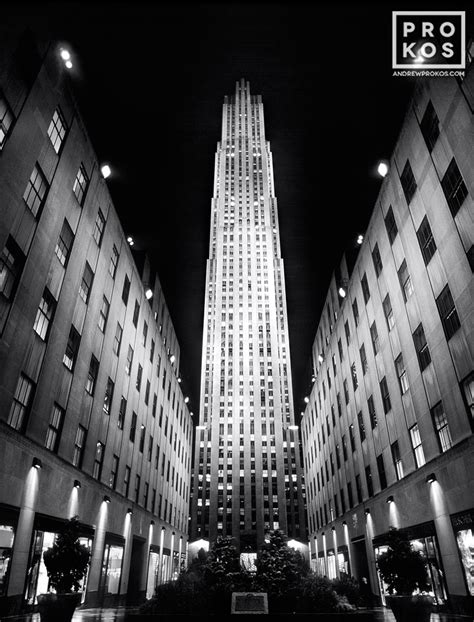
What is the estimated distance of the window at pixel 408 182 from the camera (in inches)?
966

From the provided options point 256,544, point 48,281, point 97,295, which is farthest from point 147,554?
point 256,544

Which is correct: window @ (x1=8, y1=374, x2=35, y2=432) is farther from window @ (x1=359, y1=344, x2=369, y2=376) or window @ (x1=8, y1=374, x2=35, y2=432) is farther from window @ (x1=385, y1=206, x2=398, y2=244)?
window @ (x1=359, y1=344, x2=369, y2=376)

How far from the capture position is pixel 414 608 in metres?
14.5

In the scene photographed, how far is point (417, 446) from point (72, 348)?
2104 cm

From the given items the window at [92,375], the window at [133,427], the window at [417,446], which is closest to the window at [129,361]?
the window at [133,427]

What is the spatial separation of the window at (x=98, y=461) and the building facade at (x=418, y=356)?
1766cm

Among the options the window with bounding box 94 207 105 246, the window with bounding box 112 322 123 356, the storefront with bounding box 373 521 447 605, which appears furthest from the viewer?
the window with bounding box 112 322 123 356

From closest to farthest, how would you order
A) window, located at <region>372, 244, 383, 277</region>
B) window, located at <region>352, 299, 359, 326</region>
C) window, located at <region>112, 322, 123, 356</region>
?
window, located at <region>372, 244, 383, 277</region> → window, located at <region>112, 322, 123, 356</region> → window, located at <region>352, 299, 359, 326</region>

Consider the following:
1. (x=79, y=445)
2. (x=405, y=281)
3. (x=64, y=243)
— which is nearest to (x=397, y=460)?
(x=405, y=281)

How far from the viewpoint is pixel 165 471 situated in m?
47.9

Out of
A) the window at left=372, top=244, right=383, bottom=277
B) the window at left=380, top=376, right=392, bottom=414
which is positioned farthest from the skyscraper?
the window at left=372, top=244, right=383, bottom=277

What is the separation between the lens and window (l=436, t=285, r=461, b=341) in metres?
19.8

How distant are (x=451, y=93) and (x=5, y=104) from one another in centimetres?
2005

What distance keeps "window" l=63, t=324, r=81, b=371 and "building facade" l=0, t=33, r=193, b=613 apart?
0.29 feet
